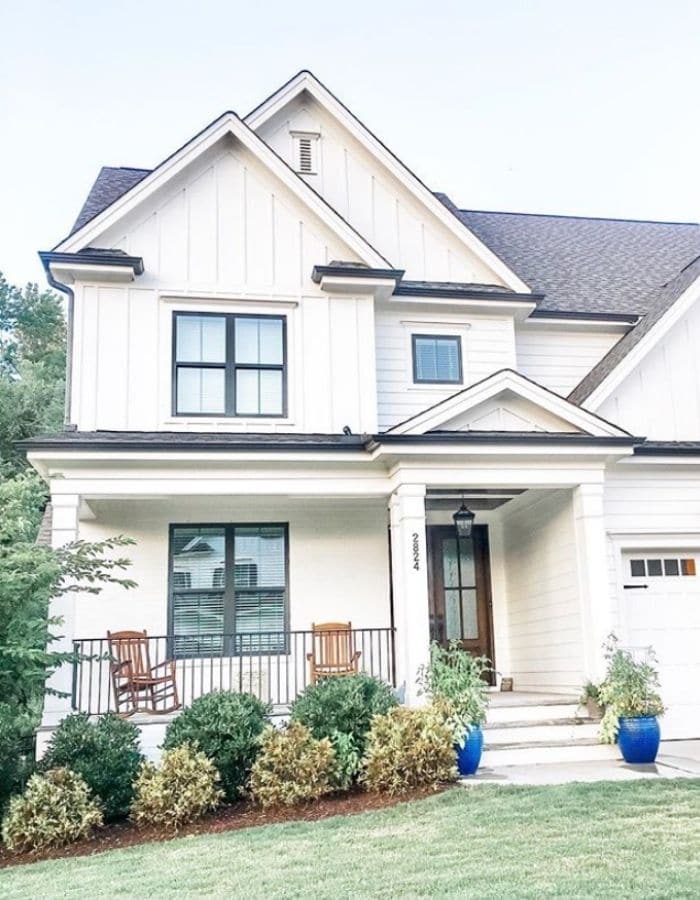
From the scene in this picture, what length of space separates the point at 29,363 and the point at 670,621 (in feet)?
69.6

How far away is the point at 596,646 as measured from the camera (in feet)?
31.0

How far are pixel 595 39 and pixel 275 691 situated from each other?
1382 cm

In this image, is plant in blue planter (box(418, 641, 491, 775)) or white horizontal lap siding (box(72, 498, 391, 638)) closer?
plant in blue planter (box(418, 641, 491, 775))

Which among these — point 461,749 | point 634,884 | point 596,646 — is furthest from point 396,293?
Result: point 634,884

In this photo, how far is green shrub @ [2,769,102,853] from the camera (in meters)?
6.56

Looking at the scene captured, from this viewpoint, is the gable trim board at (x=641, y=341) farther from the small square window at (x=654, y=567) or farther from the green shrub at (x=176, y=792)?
the green shrub at (x=176, y=792)

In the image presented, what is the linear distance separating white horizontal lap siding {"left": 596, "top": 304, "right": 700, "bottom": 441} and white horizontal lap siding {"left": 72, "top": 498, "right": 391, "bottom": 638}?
3.49m

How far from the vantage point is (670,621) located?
10.6 meters

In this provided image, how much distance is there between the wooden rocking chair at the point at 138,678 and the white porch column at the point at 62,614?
0.56 meters

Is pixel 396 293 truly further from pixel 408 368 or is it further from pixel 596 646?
pixel 596 646

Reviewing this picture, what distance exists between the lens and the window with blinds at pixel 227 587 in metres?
10.5

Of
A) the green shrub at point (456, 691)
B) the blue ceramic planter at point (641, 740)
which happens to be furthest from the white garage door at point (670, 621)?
the green shrub at point (456, 691)

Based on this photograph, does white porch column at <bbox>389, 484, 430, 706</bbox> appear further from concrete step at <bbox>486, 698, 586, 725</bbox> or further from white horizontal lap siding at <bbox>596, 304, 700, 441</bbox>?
white horizontal lap siding at <bbox>596, 304, 700, 441</bbox>

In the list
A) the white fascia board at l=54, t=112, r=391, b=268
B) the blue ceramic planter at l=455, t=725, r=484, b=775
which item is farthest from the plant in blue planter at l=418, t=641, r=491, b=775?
the white fascia board at l=54, t=112, r=391, b=268
